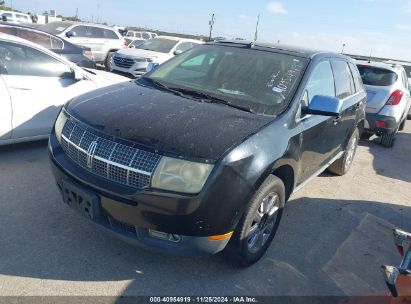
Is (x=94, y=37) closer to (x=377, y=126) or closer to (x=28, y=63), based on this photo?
(x=28, y=63)

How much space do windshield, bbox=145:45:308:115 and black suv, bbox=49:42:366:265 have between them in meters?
0.01

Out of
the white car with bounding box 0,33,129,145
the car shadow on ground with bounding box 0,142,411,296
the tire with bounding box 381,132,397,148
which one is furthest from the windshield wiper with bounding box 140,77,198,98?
the tire with bounding box 381,132,397,148

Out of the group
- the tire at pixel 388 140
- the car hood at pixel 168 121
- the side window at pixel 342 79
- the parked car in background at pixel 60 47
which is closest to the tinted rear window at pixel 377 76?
the tire at pixel 388 140

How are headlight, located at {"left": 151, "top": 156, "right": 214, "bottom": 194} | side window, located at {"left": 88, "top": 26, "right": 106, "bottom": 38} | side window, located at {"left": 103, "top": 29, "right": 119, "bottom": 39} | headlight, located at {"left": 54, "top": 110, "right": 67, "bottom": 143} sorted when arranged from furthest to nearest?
side window, located at {"left": 103, "top": 29, "right": 119, "bottom": 39}
side window, located at {"left": 88, "top": 26, "right": 106, "bottom": 38}
headlight, located at {"left": 54, "top": 110, "right": 67, "bottom": 143}
headlight, located at {"left": 151, "top": 156, "right": 214, "bottom": 194}

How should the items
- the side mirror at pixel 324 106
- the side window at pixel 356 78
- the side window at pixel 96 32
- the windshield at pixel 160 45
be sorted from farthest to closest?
the side window at pixel 96 32
the windshield at pixel 160 45
the side window at pixel 356 78
the side mirror at pixel 324 106

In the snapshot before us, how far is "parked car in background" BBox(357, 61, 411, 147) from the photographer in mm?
7242

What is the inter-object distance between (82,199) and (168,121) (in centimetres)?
83

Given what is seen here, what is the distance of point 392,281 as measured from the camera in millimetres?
2191

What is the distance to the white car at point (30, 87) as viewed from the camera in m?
4.50

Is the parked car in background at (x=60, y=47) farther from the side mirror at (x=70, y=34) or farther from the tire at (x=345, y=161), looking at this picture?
the tire at (x=345, y=161)

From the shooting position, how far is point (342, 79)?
461cm

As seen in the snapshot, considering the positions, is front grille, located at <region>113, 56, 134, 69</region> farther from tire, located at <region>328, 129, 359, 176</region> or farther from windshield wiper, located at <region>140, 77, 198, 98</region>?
windshield wiper, located at <region>140, 77, 198, 98</region>

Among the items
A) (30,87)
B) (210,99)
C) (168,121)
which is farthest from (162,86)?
(30,87)

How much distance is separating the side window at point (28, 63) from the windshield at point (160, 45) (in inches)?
301
